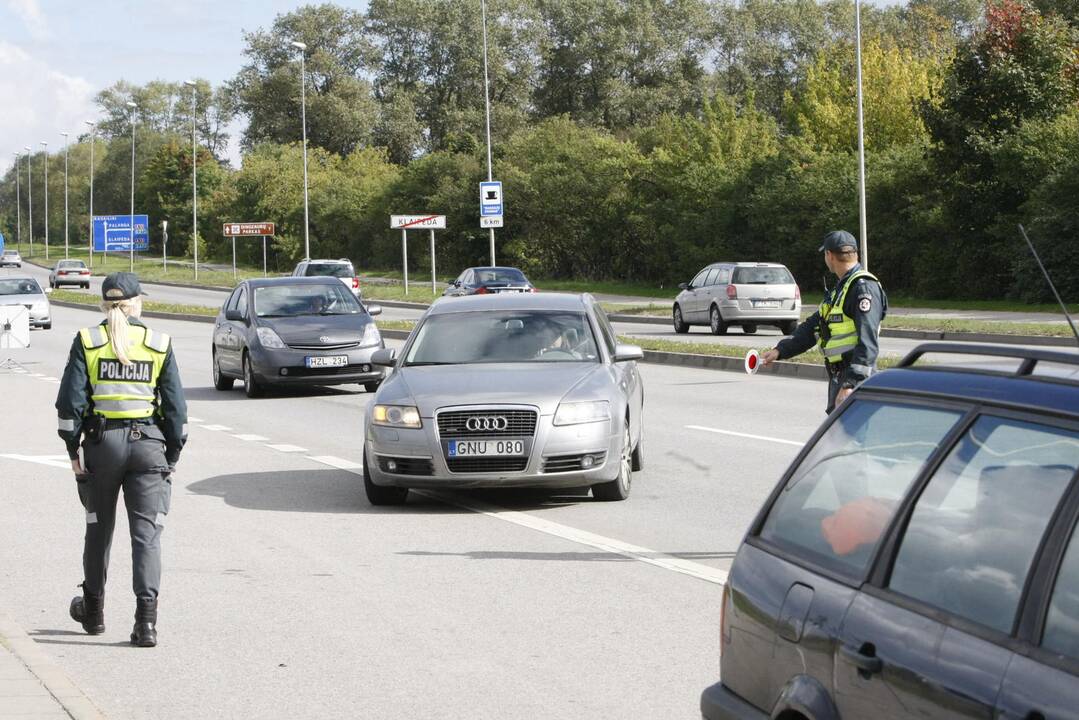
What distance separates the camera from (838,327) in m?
→ 9.22

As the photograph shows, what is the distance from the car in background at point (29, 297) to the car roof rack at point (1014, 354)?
124 ft

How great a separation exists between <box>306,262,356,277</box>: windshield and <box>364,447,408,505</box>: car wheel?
3520cm

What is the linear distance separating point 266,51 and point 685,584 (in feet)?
370

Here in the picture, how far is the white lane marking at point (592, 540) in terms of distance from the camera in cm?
841

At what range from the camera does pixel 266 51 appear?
116188 millimetres

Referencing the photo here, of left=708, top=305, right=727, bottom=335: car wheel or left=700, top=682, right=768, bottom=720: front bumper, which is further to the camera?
left=708, top=305, right=727, bottom=335: car wheel

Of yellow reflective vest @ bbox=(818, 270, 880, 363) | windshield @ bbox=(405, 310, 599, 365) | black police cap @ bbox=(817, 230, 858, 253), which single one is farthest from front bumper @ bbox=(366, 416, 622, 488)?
black police cap @ bbox=(817, 230, 858, 253)

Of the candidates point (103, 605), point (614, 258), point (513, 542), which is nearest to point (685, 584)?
point (513, 542)

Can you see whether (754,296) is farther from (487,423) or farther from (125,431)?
(125,431)

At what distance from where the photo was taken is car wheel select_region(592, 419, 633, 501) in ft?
35.7

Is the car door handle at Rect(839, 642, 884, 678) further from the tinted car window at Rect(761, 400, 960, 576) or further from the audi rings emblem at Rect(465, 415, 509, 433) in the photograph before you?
the audi rings emblem at Rect(465, 415, 509, 433)

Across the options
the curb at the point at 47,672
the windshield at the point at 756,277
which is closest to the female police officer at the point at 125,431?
the curb at the point at 47,672

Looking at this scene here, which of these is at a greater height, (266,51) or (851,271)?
(266,51)

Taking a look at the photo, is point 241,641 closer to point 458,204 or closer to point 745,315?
point 745,315
